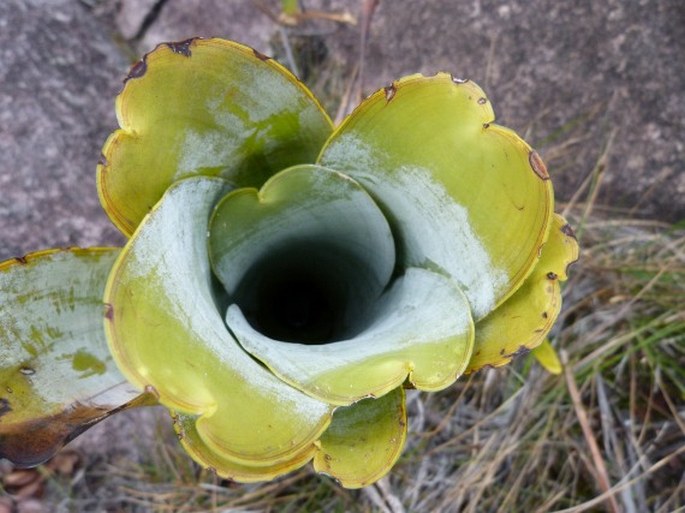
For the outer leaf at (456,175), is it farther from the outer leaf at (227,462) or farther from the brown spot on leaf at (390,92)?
the outer leaf at (227,462)

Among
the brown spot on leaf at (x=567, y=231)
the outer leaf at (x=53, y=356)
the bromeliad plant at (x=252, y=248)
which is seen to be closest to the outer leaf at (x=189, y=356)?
the bromeliad plant at (x=252, y=248)

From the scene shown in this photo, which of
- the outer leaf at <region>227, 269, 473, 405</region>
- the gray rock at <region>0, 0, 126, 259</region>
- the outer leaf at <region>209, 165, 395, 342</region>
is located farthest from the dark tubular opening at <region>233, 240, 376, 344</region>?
the gray rock at <region>0, 0, 126, 259</region>

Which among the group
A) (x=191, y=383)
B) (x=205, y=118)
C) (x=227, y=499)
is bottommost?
(x=227, y=499)

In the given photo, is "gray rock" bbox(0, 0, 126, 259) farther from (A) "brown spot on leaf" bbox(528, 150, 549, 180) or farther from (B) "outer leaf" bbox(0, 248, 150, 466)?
(A) "brown spot on leaf" bbox(528, 150, 549, 180)

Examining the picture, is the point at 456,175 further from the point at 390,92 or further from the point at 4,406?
the point at 4,406

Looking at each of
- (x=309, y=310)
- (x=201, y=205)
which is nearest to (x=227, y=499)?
(x=309, y=310)

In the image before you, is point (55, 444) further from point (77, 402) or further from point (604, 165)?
point (604, 165)
